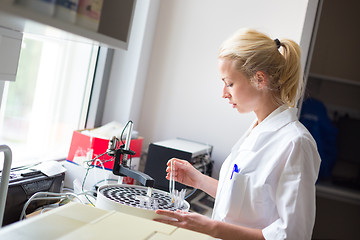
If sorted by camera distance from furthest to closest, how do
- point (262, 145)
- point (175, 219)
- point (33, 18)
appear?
point (262, 145)
point (175, 219)
point (33, 18)

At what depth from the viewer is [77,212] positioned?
1.06 meters

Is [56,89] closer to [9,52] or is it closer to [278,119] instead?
[9,52]

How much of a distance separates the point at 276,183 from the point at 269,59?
430 mm

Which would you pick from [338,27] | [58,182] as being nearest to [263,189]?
[58,182]

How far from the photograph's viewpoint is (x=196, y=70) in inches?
94.3

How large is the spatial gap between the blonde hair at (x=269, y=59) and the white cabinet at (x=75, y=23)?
53 cm

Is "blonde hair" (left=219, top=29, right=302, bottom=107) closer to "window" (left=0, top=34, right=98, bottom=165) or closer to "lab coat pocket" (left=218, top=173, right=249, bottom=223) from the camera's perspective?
"lab coat pocket" (left=218, top=173, right=249, bottom=223)

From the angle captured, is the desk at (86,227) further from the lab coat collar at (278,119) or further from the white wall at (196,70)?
the white wall at (196,70)

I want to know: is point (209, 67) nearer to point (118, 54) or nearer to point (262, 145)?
→ point (118, 54)

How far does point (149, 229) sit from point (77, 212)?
0.19m

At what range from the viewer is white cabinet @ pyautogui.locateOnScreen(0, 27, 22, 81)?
1142 mm

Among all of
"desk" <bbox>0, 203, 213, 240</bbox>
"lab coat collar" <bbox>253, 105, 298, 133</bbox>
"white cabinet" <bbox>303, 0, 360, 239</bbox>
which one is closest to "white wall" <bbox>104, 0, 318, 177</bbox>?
"lab coat collar" <bbox>253, 105, 298, 133</bbox>

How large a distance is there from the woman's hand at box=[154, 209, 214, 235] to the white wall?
3.55ft

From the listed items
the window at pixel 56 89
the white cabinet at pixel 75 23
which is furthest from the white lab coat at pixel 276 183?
the window at pixel 56 89
